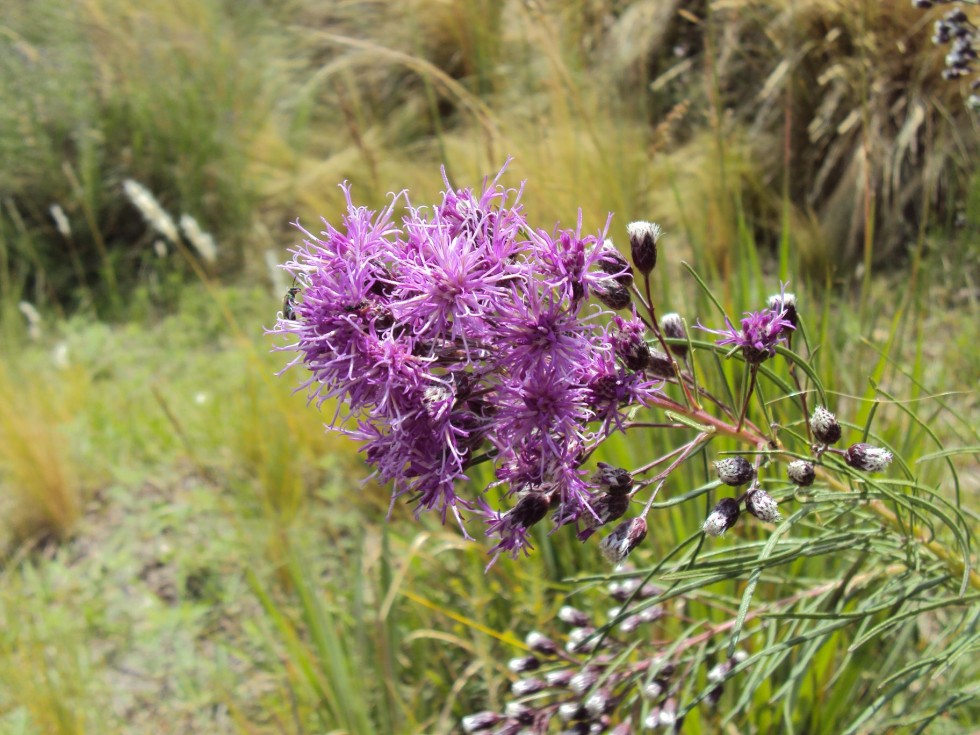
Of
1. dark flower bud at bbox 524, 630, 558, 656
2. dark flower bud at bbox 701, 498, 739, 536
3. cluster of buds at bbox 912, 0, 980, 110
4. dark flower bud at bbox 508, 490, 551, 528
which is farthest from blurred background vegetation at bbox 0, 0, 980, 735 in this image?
dark flower bud at bbox 508, 490, 551, 528

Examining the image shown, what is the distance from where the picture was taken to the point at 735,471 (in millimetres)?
998

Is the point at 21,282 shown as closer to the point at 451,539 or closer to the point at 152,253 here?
the point at 152,253

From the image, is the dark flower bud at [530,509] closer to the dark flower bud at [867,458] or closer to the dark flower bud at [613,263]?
the dark flower bud at [613,263]

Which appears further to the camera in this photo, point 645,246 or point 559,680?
point 559,680

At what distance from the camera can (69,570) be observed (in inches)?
139

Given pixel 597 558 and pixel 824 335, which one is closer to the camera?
pixel 824 335

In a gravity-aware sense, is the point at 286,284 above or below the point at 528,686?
above

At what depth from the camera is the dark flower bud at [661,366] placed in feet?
3.46

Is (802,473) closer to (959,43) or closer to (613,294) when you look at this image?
(613,294)

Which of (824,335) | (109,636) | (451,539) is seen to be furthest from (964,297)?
(109,636)

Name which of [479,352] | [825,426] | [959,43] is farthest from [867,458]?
[959,43]

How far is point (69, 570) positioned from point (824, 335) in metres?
3.35

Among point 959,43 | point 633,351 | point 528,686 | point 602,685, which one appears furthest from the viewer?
point 959,43

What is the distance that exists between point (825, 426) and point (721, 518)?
0.21 metres
